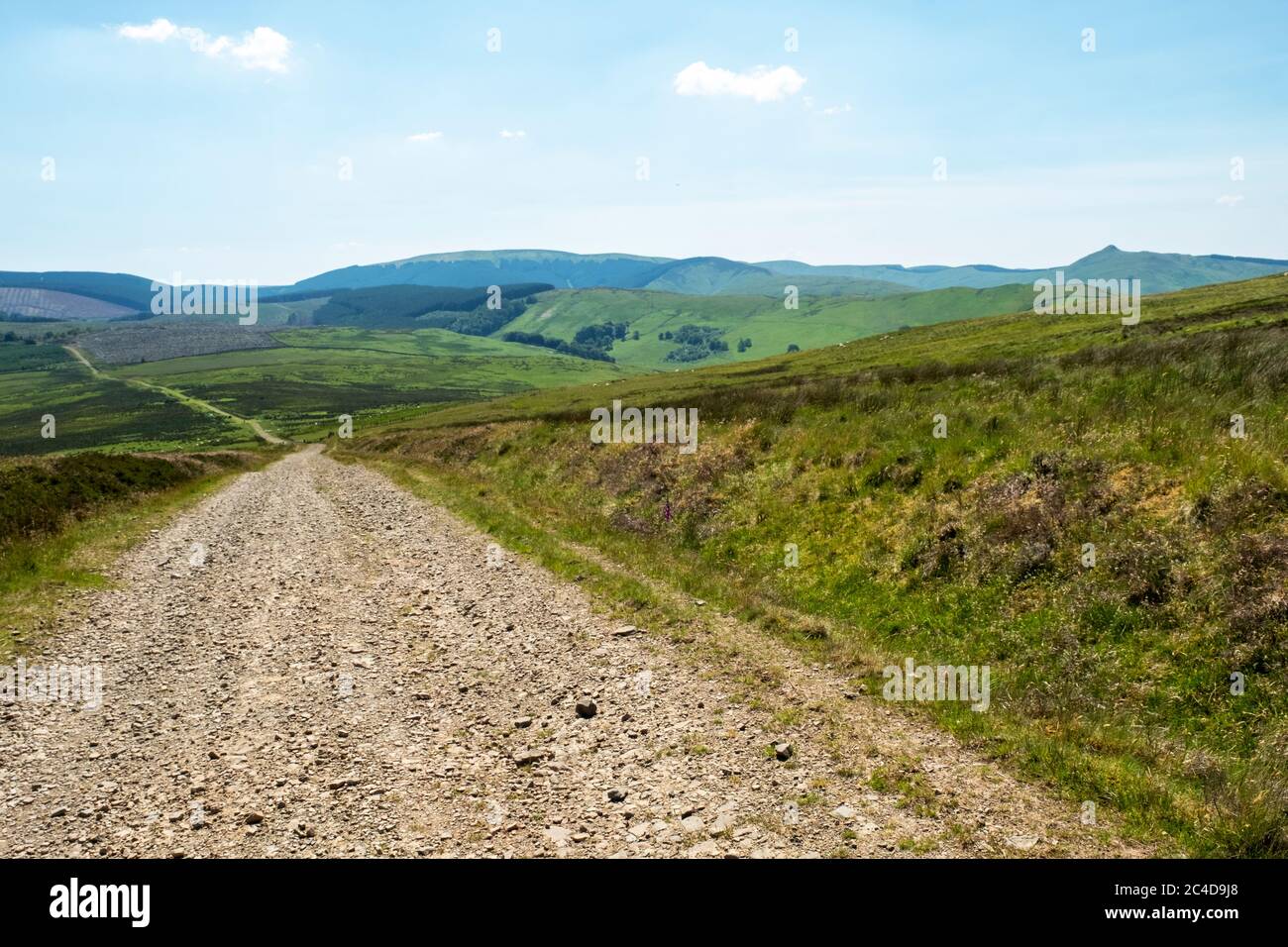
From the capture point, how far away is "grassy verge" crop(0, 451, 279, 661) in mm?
14750

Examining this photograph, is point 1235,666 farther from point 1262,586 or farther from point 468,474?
point 468,474

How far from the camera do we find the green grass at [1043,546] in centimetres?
843

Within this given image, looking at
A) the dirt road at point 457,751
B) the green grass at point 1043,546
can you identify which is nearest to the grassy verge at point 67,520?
the dirt road at point 457,751

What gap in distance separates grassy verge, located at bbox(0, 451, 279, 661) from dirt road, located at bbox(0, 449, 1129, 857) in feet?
4.47

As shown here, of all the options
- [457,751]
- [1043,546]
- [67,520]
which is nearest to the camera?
[457,751]

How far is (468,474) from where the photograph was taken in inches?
1430

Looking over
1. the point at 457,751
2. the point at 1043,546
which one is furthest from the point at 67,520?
the point at 1043,546

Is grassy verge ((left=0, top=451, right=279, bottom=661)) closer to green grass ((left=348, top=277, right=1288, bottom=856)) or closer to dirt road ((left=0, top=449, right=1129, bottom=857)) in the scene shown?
dirt road ((left=0, top=449, right=1129, bottom=857))

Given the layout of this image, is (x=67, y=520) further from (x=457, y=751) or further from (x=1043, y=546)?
(x=1043, y=546)

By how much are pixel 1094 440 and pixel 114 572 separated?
77.6ft

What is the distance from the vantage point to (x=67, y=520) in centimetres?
2383

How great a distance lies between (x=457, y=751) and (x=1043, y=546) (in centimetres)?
1067

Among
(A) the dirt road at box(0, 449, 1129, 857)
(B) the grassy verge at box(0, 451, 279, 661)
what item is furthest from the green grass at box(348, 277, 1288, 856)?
(B) the grassy verge at box(0, 451, 279, 661)

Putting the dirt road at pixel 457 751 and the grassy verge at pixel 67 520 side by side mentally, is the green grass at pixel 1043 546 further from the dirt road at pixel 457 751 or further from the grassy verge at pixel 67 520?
the grassy verge at pixel 67 520
